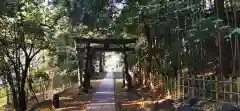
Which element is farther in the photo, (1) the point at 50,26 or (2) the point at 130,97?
(1) the point at 50,26

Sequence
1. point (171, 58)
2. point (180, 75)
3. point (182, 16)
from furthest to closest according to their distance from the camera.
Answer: point (171, 58)
point (182, 16)
point (180, 75)

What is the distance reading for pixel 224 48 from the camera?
40.0 ft

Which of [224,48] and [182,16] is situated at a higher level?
[182,16]

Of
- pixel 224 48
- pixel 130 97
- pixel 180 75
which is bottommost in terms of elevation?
pixel 130 97

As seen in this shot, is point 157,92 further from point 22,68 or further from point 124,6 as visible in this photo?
point 22,68

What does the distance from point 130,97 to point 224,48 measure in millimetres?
6370

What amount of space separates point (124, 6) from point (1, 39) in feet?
19.7

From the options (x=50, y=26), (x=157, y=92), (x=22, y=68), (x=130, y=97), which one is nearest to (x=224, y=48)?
(x=157, y=92)

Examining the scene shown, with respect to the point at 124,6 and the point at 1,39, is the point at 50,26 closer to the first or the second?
the point at 1,39

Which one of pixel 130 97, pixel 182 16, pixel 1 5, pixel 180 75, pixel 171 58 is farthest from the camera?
pixel 130 97

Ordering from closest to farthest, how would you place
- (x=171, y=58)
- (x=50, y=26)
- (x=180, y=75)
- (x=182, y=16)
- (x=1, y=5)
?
(x=1, y=5) < (x=180, y=75) < (x=182, y=16) < (x=171, y=58) < (x=50, y=26)

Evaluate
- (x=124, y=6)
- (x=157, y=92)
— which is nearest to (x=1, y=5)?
(x=124, y=6)

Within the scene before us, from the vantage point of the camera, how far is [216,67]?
1470cm

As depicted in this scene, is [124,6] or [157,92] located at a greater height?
[124,6]
